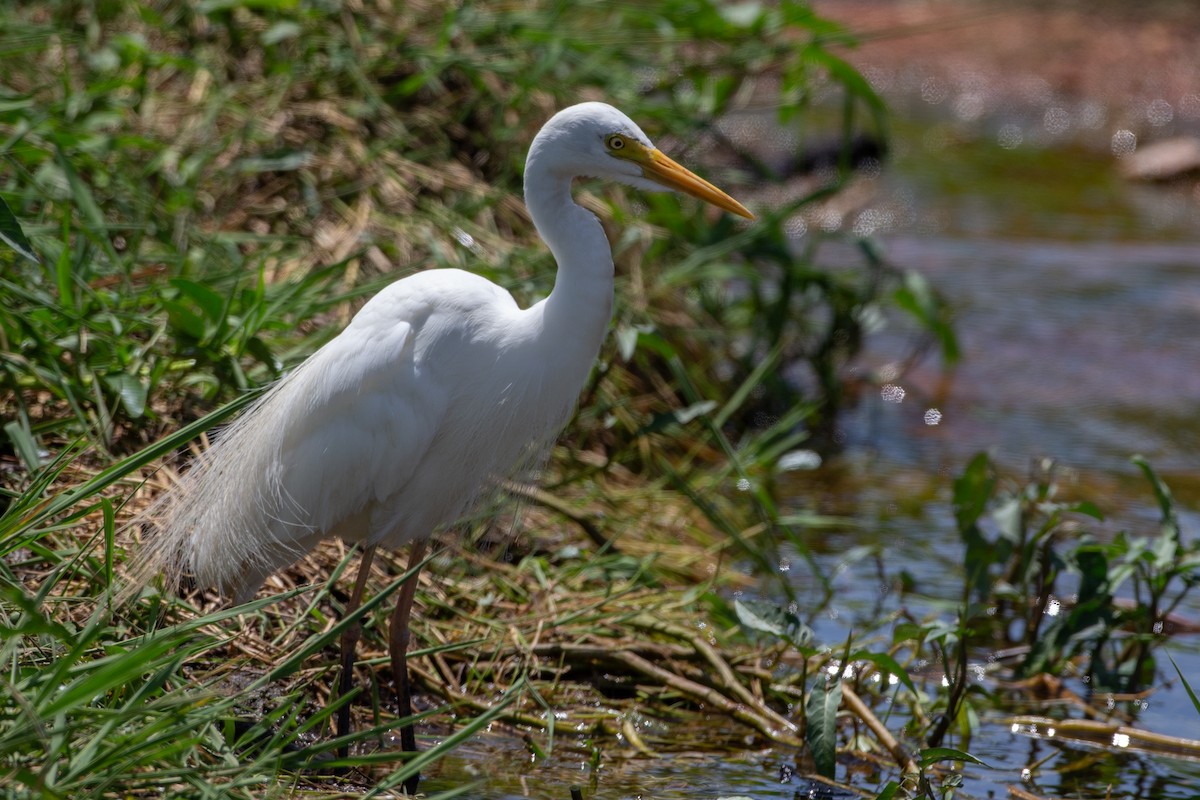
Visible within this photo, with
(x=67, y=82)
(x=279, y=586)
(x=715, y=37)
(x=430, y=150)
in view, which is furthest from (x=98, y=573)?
(x=715, y=37)

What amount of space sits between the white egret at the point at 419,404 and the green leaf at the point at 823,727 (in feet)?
2.48

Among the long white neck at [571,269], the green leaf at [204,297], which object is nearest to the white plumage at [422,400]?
the long white neck at [571,269]

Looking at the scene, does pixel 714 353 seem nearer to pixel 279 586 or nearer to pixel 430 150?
pixel 430 150

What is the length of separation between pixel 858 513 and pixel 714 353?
30.6 inches

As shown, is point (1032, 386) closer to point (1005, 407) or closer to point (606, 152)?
point (1005, 407)

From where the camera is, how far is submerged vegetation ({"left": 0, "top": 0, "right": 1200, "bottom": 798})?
2.34 m

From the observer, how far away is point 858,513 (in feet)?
15.3

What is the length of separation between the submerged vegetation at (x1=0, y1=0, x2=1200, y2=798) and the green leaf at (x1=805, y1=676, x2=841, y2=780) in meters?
0.01

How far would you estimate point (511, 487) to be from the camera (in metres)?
3.10

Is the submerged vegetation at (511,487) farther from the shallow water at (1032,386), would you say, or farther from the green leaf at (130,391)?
the shallow water at (1032,386)

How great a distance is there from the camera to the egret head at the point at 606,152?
2668 millimetres

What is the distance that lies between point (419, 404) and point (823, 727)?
3.24 feet

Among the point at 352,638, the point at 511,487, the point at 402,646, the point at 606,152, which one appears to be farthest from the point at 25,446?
the point at 606,152

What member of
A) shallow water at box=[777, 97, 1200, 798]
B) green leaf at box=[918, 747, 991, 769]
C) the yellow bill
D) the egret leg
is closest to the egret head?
the yellow bill
